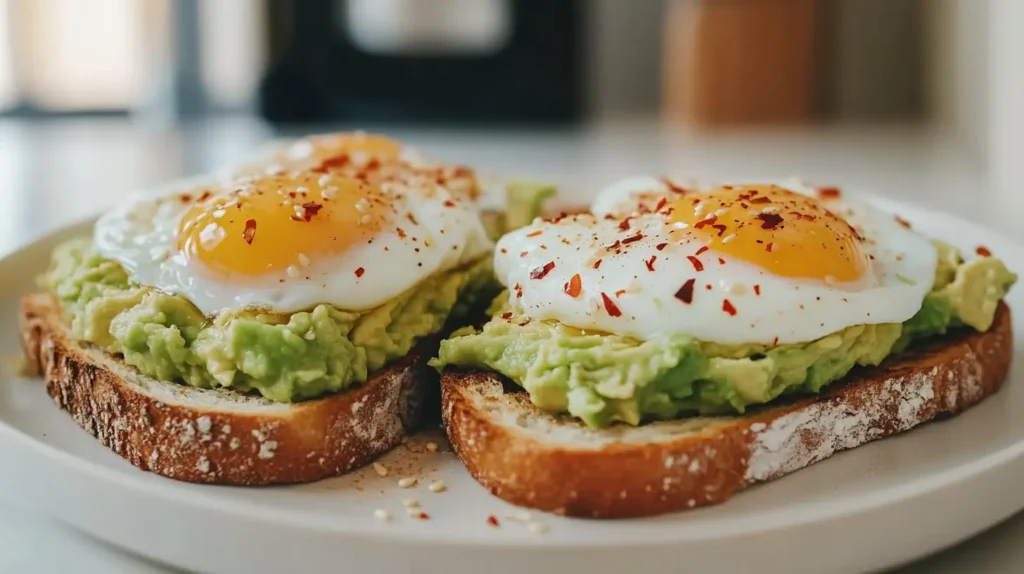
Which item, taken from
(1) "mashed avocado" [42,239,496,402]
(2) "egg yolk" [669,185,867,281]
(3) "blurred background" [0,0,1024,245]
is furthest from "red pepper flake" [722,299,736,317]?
(3) "blurred background" [0,0,1024,245]

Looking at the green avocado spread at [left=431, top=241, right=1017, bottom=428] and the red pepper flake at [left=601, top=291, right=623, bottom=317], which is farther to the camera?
the red pepper flake at [left=601, top=291, right=623, bottom=317]

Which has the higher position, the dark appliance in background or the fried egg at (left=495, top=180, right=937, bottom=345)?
the dark appliance in background

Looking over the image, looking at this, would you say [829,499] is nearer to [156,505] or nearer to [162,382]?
[156,505]

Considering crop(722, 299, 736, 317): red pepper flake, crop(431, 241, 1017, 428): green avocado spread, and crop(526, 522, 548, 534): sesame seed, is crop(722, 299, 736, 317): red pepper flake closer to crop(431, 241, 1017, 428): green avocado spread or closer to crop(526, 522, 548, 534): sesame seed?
crop(431, 241, 1017, 428): green avocado spread

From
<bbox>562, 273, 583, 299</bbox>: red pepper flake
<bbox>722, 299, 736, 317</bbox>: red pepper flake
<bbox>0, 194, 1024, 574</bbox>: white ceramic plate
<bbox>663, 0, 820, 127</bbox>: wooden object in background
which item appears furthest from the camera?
<bbox>663, 0, 820, 127</bbox>: wooden object in background

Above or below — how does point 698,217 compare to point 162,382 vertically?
above

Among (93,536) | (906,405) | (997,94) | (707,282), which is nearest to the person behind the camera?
(93,536)

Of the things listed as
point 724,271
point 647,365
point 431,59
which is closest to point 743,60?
point 431,59

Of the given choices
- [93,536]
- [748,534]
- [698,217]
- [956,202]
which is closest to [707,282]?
[698,217]
